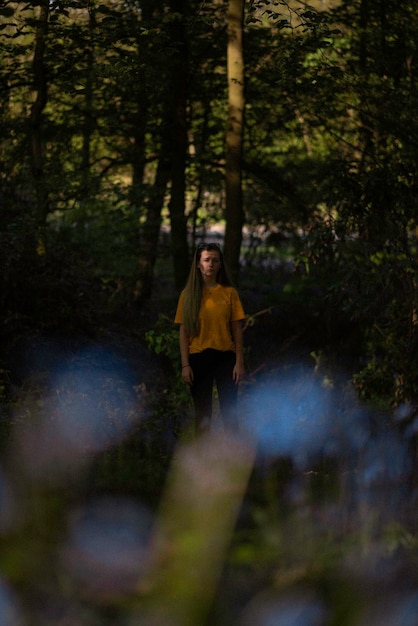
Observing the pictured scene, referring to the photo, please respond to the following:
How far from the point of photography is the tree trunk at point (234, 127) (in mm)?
12312

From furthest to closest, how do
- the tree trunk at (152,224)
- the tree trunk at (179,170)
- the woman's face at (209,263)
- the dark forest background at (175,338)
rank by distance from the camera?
the tree trunk at (152,224), the tree trunk at (179,170), the woman's face at (209,263), the dark forest background at (175,338)

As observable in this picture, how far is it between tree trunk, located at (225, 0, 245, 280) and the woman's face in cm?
555

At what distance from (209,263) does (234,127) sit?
5816 millimetres

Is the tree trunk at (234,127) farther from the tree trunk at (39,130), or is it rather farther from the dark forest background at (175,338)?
the tree trunk at (39,130)

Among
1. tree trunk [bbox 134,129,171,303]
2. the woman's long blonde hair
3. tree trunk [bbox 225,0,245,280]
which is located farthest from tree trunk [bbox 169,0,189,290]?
the woman's long blonde hair

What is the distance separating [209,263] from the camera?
718 centimetres

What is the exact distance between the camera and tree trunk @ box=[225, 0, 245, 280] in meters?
12.3

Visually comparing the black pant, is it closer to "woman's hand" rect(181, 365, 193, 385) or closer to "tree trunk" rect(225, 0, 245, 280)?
"woman's hand" rect(181, 365, 193, 385)

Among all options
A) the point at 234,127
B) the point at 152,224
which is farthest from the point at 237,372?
the point at 152,224

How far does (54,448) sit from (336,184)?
5.26m

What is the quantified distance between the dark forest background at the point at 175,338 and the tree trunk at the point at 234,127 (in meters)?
0.03

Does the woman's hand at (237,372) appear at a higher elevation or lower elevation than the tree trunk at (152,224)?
lower

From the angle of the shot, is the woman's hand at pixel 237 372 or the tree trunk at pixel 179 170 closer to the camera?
the woman's hand at pixel 237 372

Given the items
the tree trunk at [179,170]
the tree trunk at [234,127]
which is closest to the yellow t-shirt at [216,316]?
the tree trunk at [234,127]
